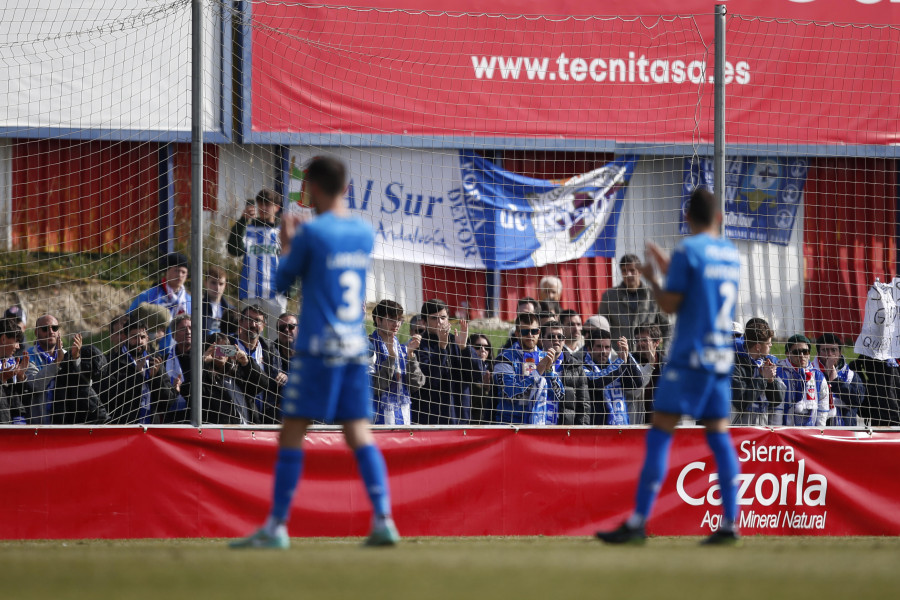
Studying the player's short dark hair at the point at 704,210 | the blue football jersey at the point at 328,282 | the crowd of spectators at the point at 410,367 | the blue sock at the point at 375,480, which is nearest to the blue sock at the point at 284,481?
the blue sock at the point at 375,480

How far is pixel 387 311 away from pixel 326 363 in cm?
318

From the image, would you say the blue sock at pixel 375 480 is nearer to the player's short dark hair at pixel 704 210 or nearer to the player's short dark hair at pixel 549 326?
the player's short dark hair at pixel 704 210

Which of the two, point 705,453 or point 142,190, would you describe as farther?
point 142,190

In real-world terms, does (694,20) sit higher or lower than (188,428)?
higher

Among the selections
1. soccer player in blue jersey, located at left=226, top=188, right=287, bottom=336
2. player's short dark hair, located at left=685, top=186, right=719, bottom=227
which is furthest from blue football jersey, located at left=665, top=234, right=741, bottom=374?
soccer player in blue jersey, located at left=226, top=188, right=287, bottom=336

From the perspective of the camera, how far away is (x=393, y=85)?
Result: 10.3m

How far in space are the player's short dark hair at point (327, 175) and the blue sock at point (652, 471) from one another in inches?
78.5

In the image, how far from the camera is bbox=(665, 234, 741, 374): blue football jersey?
17.7ft

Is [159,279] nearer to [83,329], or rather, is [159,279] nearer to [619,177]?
[83,329]

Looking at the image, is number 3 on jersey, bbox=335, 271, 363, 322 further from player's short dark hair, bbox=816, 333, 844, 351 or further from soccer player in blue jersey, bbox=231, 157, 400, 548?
player's short dark hair, bbox=816, 333, 844, 351

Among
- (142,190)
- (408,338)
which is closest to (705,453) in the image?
(408,338)

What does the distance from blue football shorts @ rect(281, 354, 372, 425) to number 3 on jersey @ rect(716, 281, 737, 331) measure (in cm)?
182

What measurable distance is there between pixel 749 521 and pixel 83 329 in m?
6.05

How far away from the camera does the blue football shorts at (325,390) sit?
5.12 metres
